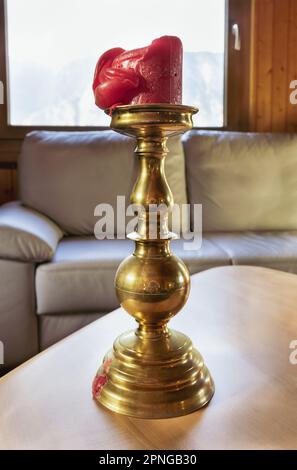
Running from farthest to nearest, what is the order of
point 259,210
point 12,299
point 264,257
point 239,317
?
point 259,210
point 264,257
point 12,299
point 239,317

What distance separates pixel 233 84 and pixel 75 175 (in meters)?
1.25

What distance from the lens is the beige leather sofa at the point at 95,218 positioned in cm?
177

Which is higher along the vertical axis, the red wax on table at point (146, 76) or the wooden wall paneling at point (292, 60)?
the wooden wall paneling at point (292, 60)

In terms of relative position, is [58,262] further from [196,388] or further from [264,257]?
[196,388]

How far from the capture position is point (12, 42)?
271 centimetres

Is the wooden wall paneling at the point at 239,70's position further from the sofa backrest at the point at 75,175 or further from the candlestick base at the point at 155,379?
the candlestick base at the point at 155,379

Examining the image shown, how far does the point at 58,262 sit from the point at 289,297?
2.94ft

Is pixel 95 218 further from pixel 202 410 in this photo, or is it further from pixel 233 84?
pixel 202 410

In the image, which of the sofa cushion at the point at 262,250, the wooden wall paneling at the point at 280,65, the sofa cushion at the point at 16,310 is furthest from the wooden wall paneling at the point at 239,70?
the sofa cushion at the point at 16,310

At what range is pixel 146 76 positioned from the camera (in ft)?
1.91

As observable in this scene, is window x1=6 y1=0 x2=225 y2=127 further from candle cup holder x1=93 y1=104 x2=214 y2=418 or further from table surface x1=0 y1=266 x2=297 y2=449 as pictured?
candle cup holder x1=93 y1=104 x2=214 y2=418

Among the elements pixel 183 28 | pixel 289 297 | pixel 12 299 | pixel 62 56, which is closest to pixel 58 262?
pixel 12 299

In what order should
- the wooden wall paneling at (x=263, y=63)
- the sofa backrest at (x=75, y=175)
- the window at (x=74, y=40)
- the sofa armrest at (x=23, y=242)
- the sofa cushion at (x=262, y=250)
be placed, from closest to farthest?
the sofa armrest at (x=23, y=242)
the sofa cushion at (x=262, y=250)
the sofa backrest at (x=75, y=175)
the window at (x=74, y=40)
the wooden wall paneling at (x=263, y=63)

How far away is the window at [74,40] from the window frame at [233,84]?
0.04 m
